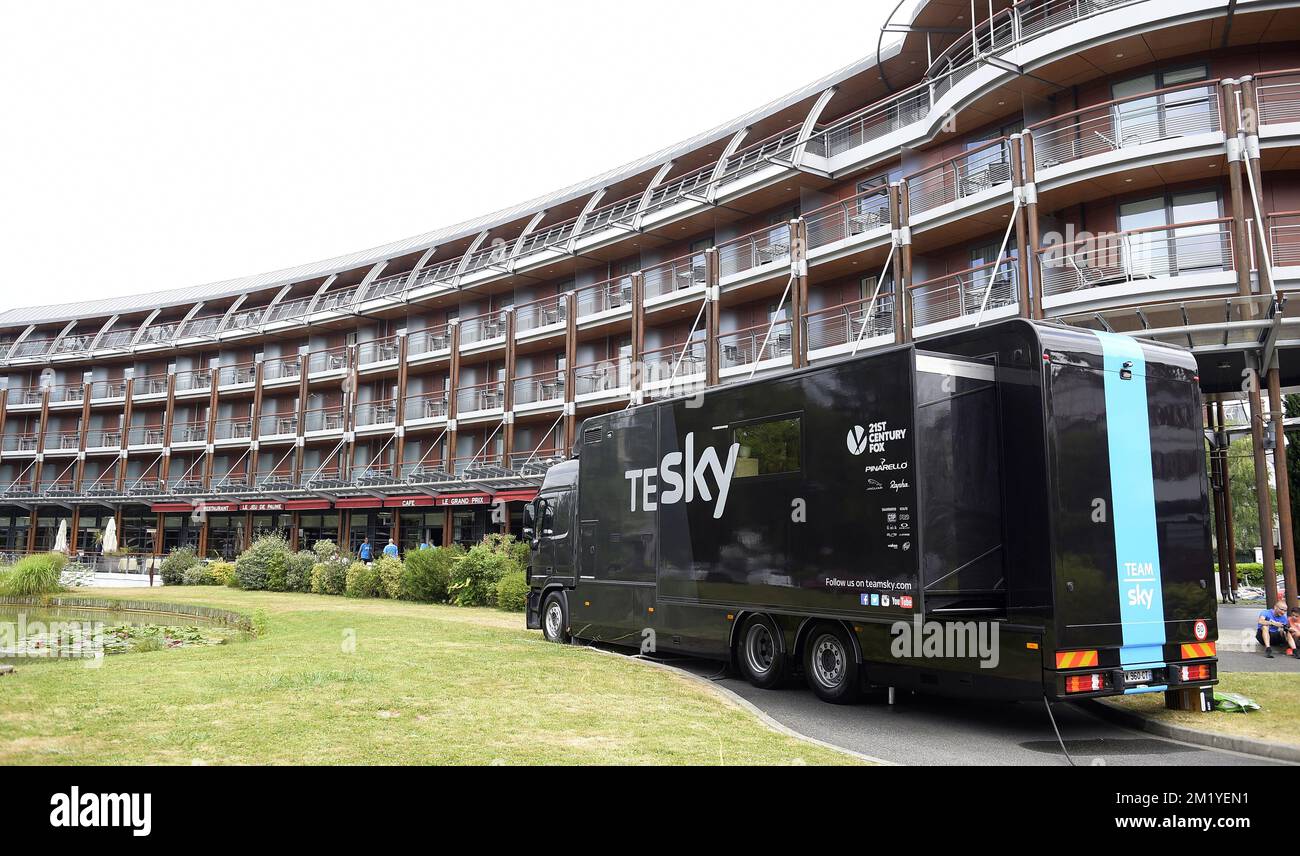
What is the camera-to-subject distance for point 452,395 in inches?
1629

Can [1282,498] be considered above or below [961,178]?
below

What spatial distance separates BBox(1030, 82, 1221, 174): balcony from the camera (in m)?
20.1

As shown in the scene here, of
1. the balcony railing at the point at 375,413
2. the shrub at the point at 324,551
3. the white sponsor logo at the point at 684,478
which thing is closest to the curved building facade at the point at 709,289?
the balcony railing at the point at 375,413

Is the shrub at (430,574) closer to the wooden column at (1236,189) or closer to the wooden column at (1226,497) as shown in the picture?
the wooden column at (1236,189)

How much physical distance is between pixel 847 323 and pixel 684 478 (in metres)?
15.6

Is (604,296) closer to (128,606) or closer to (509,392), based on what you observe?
(509,392)

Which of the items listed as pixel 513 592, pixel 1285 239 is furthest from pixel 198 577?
pixel 1285 239

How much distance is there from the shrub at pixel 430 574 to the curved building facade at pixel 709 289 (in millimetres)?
7835

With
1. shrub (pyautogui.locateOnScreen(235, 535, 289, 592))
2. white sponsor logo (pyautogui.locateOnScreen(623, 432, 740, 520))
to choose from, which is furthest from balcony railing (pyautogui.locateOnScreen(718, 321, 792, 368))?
shrub (pyautogui.locateOnScreen(235, 535, 289, 592))

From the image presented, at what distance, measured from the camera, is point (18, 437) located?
6188 centimetres
